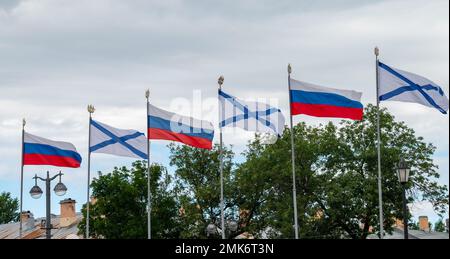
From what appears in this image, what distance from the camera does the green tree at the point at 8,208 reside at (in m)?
109

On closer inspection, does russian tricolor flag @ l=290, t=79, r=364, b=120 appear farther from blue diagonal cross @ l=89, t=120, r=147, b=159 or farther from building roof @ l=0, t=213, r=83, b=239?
building roof @ l=0, t=213, r=83, b=239

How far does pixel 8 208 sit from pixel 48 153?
253 ft

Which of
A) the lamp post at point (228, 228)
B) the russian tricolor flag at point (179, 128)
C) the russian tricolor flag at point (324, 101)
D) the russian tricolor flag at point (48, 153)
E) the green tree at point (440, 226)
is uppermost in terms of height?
the russian tricolor flag at point (324, 101)

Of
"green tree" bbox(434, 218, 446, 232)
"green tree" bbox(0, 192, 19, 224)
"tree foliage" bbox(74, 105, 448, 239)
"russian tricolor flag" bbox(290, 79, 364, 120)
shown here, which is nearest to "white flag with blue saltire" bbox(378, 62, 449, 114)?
"russian tricolor flag" bbox(290, 79, 364, 120)

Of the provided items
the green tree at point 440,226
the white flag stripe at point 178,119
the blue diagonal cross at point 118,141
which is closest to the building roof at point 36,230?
the green tree at point 440,226

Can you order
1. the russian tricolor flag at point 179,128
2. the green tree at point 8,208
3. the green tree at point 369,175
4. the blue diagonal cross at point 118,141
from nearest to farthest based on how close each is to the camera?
the russian tricolor flag at point 179,128
the blue diagonal cross at point 118,141
the green tree at point 369,175
the green tree at point 8,208

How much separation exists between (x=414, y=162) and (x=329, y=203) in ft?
21.2

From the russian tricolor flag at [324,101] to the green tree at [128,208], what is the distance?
107 feet

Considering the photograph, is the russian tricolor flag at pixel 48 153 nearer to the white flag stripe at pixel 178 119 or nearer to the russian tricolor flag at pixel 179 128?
the russian tricolor flag at pixel 179 128

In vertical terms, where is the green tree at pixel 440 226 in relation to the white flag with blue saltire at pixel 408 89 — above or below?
below

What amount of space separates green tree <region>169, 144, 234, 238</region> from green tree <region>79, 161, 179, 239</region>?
50.8 inches

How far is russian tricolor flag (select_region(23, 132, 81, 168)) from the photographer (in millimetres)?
36500

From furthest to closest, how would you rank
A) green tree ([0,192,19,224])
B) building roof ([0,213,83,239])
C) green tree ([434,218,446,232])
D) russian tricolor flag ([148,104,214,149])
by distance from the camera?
green tree ([0,192,19,224])
green tree ([434,218,446,232])
building roof ([0,213,83,239])
russian tricolor flag ([148,104,214,149])

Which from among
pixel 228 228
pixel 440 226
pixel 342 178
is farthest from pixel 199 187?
pixel 440 226
